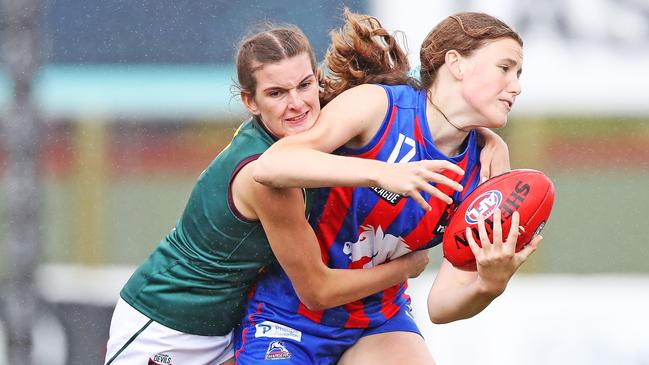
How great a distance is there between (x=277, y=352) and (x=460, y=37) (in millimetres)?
944

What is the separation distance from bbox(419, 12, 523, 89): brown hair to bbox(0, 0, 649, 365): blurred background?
1.10m

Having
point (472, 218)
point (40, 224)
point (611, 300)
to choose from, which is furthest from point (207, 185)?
point (611, 300)

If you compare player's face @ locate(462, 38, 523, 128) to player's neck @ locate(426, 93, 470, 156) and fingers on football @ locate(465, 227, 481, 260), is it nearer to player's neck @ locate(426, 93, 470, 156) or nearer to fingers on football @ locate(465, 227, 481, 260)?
player's neck @ locate(426, 93, 470, 156)

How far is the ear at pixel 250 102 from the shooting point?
2.72 m

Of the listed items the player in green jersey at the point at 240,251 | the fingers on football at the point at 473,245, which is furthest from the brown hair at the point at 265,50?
the fingers on football at the point at 473,245

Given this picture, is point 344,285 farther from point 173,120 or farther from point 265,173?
point 173,120

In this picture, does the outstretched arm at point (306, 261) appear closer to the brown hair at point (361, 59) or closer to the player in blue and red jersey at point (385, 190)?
the player in blue and red jersey at point (385, 190)

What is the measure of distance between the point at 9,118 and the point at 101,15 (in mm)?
3597

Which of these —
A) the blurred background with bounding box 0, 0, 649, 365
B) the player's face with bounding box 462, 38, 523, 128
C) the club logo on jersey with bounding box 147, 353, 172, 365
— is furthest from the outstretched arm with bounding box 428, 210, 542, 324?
the blurred background with bounding box 0, 0, 649, 365

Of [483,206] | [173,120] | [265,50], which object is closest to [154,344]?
[265,50]

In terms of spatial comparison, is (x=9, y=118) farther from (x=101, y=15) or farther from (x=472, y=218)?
(x=101, y=15)

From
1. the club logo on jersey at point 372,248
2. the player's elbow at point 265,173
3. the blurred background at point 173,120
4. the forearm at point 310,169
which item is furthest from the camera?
the blurred background at point 173,120

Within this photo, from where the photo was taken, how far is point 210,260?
9.23ft

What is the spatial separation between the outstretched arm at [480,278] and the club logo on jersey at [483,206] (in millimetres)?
27
